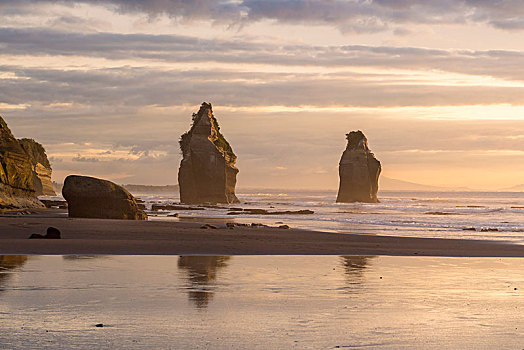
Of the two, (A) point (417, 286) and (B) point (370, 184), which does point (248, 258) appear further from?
(B) point (370, 184)

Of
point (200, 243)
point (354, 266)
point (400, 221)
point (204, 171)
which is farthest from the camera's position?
point (204, 171)

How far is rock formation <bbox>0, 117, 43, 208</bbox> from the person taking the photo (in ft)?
143

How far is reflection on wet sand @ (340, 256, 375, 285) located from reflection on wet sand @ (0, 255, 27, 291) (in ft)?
22.9

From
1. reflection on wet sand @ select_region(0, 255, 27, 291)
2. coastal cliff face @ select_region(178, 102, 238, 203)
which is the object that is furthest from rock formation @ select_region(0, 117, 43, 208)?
coastal cliff face @ select_region(178, 102, 238, 203)

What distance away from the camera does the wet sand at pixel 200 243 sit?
19.8 meters

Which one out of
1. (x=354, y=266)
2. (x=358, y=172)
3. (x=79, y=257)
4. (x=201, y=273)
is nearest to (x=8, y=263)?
(x=79, y=257)

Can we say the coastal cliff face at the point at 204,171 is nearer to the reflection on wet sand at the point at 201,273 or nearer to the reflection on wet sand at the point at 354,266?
the reflection on wet sand at the point at 354,266

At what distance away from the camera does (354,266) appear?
16484 mm

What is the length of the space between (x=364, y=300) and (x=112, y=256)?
9.27 m

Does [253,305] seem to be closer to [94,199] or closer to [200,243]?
[200,243]

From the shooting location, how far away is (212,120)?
104m

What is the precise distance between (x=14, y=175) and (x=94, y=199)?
14.6m

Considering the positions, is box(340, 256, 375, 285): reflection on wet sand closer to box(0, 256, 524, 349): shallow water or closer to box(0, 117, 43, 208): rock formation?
box(0, 256, 524, 349): shallow water

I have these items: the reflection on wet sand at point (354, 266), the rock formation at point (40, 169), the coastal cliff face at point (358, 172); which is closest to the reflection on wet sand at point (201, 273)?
the reflection on wet sand at point (354, 266)
